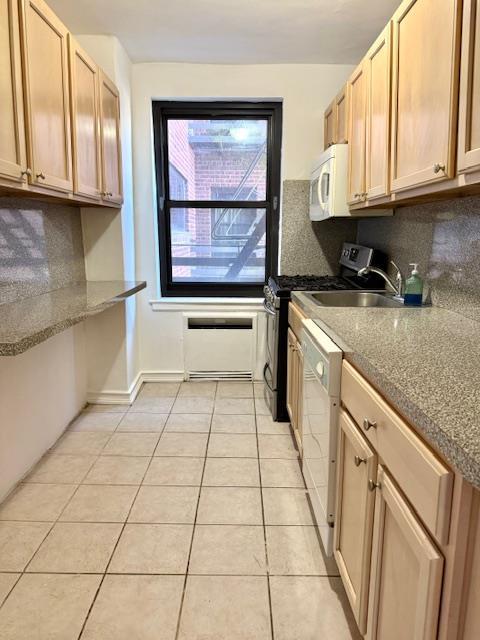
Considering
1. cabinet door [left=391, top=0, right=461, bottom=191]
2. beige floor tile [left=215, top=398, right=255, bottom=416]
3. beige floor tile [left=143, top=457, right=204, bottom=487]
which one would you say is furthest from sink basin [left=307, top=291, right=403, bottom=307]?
beige floor tile [left=143, top=457, right=204, bottom=487]

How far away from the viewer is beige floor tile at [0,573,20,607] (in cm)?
158

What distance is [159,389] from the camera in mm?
3648

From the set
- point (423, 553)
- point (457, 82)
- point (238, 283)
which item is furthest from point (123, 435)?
point (457, 82)

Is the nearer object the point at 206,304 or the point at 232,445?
the point at 232,445

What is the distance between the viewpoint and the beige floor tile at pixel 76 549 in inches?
67.3

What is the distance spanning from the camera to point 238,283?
383 centimetres

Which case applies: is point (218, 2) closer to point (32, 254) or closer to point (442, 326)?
point (32, 254)

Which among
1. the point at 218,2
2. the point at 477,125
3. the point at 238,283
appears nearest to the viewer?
the point at 477,125

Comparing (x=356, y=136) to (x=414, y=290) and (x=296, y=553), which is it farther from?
(x=296, y=553)

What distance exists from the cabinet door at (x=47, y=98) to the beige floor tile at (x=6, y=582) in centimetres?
151

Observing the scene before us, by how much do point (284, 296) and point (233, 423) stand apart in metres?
0.89

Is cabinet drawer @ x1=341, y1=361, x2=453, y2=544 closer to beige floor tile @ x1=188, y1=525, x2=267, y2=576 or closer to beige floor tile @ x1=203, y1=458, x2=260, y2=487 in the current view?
beige floor tile @ x1=188, y1=525, x2=267, y2=576

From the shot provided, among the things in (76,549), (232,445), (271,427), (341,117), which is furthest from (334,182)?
(76,549)

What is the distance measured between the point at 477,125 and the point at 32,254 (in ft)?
6.98
